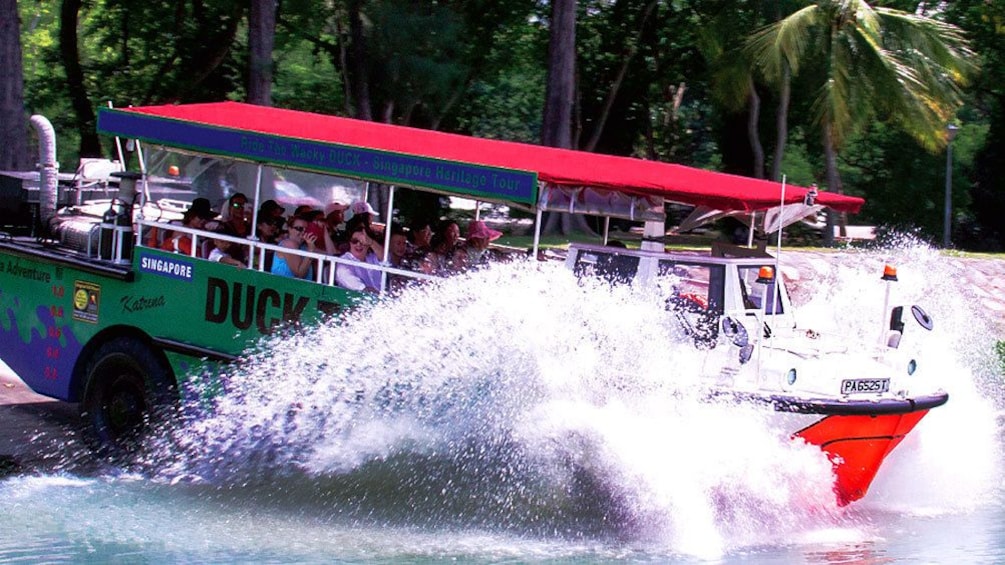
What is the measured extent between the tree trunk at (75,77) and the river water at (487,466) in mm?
16585

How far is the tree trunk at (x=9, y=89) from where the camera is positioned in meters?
16.3

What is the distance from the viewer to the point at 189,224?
9828 mm

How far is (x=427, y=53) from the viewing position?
22.1m

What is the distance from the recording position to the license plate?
8188 mm

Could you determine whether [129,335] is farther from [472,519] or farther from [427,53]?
[427,53]

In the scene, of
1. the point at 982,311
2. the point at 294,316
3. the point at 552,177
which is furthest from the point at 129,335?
the point at 982,311

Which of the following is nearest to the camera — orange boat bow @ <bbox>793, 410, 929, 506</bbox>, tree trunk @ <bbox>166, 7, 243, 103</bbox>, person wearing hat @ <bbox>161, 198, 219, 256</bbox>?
orange boat bow @ <bbox>793, 410, 929, 506</bbox>

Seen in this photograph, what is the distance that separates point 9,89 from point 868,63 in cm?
1323

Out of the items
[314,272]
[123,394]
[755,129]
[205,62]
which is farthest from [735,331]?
[205,62]

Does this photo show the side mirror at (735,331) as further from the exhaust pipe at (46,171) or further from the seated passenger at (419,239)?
the exhaust pipe at (46,171)

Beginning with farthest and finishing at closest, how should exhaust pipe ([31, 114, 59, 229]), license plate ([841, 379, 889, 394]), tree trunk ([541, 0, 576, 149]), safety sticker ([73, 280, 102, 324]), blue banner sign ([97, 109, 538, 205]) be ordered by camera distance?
tree trunk ([541, 0, 576, 149]) < exhaust pipe ([31, 114, 59, 229]) < safety sticker ([73, 280, 102, 324]) < license plate ([841, 379, 889, 394]) < blue banner sign ([97, 109, 538, 205])

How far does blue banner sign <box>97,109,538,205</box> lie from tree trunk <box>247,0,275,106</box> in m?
8.67

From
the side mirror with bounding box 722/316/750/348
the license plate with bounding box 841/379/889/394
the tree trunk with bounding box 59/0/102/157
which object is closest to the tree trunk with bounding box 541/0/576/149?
the tree trunk with bounding box 59/0/102/157

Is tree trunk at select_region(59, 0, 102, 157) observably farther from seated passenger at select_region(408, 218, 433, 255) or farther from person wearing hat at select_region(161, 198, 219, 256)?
seated passenger at select_region(408, 218, 433, 255)
